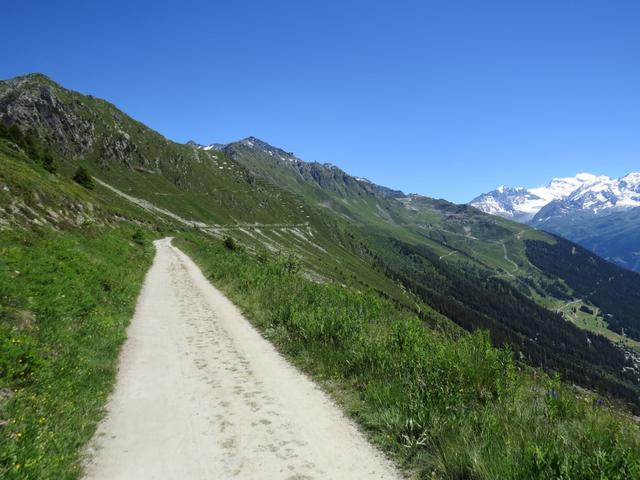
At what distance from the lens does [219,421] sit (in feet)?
28.8

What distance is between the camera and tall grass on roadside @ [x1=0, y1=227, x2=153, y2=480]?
6762mm

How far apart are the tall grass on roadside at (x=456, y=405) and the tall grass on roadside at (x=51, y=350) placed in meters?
5.90

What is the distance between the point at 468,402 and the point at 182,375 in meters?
7.97

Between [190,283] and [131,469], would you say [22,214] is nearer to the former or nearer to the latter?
[190,283]

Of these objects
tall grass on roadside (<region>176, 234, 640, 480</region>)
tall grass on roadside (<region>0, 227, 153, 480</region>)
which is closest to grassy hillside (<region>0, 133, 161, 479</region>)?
tall grass on roadside (<region>0, 227, 153, 480</region>)

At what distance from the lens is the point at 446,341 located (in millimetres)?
12883

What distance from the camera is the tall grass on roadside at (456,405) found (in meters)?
6.43

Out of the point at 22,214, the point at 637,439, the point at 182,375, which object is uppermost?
the point at 22,214

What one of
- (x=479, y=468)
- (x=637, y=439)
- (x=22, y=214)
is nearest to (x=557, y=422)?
(x=637, y=439)

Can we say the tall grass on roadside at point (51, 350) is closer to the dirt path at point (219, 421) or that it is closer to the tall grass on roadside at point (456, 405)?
the dirt path at point (219, 421)

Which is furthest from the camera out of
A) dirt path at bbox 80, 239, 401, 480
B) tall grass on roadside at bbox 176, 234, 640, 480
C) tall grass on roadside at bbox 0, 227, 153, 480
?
dirt path at bbox 80, 239, 401, 480

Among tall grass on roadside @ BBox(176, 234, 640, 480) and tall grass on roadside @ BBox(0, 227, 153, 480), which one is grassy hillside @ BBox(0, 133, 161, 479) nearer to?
tall grass on roadside @ BBox(0, 227, 153, 480)

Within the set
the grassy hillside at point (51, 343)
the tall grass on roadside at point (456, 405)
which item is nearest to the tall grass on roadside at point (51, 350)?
the grassy hillside at point (51, 343)

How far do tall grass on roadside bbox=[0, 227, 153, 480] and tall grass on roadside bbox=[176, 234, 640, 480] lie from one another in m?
5.90
